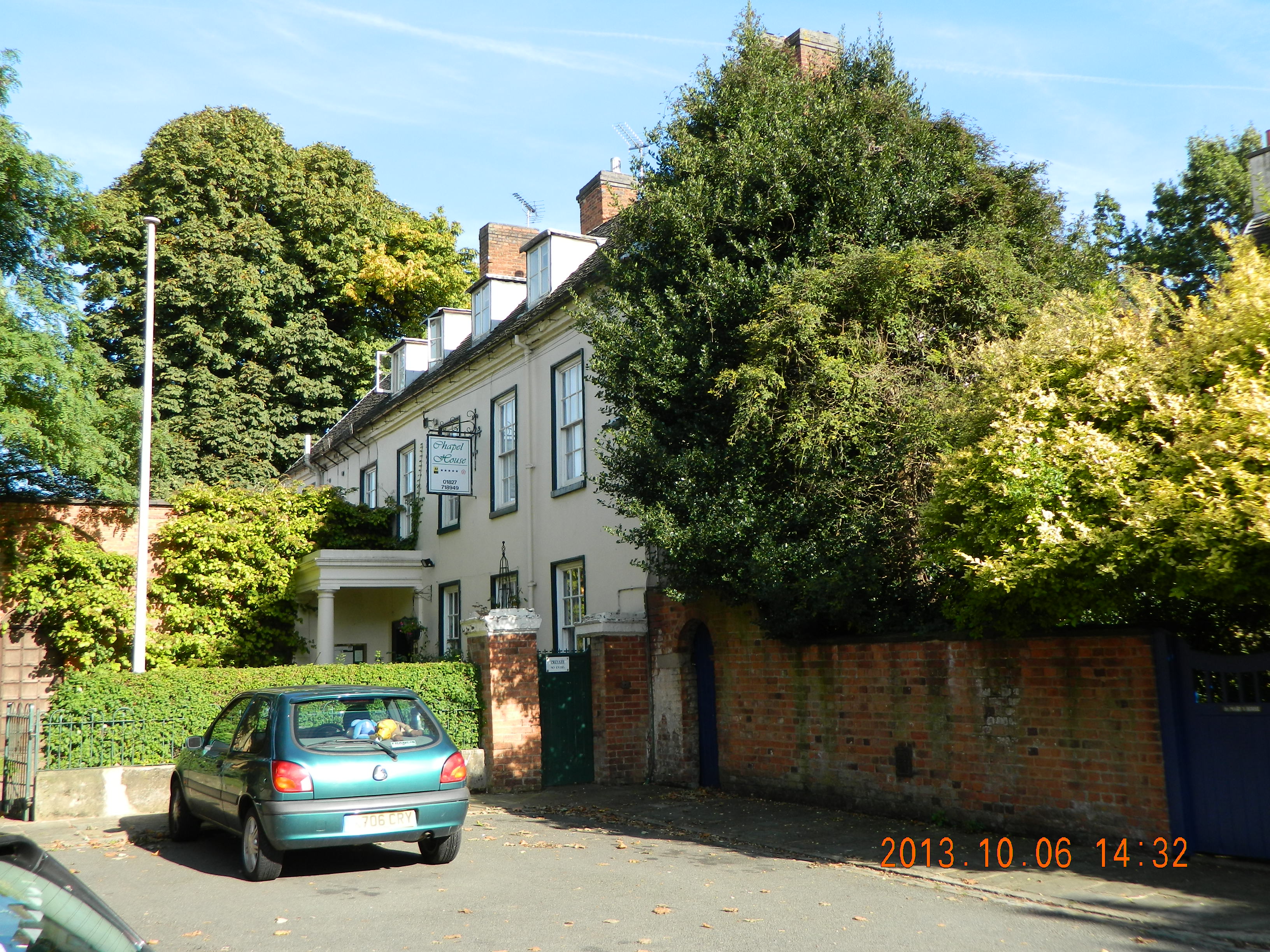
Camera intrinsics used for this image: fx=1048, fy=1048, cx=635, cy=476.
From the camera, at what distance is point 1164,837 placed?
8.38m

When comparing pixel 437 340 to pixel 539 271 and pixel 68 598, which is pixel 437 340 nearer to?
pixel 539 271

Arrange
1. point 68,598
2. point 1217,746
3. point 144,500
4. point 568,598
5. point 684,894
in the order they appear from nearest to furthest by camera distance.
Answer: point 684,894
point 1217,746
point 144,500
point 568,598
point 68,598

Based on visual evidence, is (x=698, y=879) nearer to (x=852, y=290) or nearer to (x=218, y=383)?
(x=852, y=290)

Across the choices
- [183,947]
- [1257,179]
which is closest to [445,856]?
[183,947]

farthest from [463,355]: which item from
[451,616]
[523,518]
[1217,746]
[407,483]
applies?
[1217,746]

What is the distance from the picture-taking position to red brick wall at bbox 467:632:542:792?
1440cm

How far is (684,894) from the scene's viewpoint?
7906mm

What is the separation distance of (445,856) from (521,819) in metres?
2.95

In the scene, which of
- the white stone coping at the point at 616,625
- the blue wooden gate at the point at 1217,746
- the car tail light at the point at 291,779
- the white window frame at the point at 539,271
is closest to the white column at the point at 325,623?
the white window frame at the point at 539,271

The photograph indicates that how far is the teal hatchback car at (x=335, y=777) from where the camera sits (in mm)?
8391

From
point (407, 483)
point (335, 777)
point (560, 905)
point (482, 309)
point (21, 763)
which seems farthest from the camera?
point (407, 483)

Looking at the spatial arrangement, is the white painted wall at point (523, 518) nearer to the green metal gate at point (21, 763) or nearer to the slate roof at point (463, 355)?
the slate roof at point (463, 355)

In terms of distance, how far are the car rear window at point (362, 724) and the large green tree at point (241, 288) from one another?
22871mm

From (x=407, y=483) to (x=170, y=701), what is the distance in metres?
12.5
